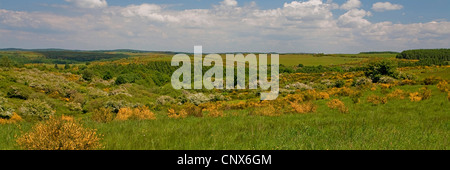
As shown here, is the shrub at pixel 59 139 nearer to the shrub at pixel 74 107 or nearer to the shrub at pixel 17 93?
the shrub at pixel 74 107

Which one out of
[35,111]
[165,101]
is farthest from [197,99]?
[35,111]

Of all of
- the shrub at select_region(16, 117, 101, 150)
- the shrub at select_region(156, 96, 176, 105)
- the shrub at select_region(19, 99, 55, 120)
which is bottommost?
the shrub at select_region(156, 96, 176, 105)

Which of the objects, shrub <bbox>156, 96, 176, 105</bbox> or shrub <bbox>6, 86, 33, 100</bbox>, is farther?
shrub <bbox>156, 96, 176, 105</bbox>

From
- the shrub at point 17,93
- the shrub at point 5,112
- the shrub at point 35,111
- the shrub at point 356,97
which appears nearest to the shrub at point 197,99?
the shrub at point 35,111

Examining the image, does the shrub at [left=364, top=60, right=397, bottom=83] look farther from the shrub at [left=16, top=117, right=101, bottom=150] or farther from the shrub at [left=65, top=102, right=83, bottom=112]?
the shrub at [left=65, top=102, right=83, bottom=112]

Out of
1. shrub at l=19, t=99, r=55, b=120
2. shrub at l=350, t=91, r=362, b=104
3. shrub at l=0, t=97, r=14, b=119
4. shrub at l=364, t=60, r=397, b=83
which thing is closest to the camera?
shrub at l=350, t=91, r=362, b=104

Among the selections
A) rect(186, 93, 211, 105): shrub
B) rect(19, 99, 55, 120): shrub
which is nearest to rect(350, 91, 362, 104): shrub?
rect(186, 93, 211, 105): shrub

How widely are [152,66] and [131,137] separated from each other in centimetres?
12280

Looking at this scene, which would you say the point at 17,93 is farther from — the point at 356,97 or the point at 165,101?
the point at 356,97

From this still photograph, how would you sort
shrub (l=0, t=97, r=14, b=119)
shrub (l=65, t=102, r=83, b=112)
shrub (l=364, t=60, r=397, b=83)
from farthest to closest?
1. shrub (l=364, t=60, r=397, b=83)
2. shrub (l=65, t=102, r=83, b=112)
3. shrub (l=0, t=97, r=14, b=119)

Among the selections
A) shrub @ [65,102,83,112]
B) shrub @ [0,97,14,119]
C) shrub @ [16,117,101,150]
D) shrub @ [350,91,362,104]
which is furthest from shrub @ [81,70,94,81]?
shrub @ [16,117,101,150]

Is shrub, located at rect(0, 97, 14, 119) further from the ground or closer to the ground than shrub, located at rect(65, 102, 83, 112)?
further from the ground
